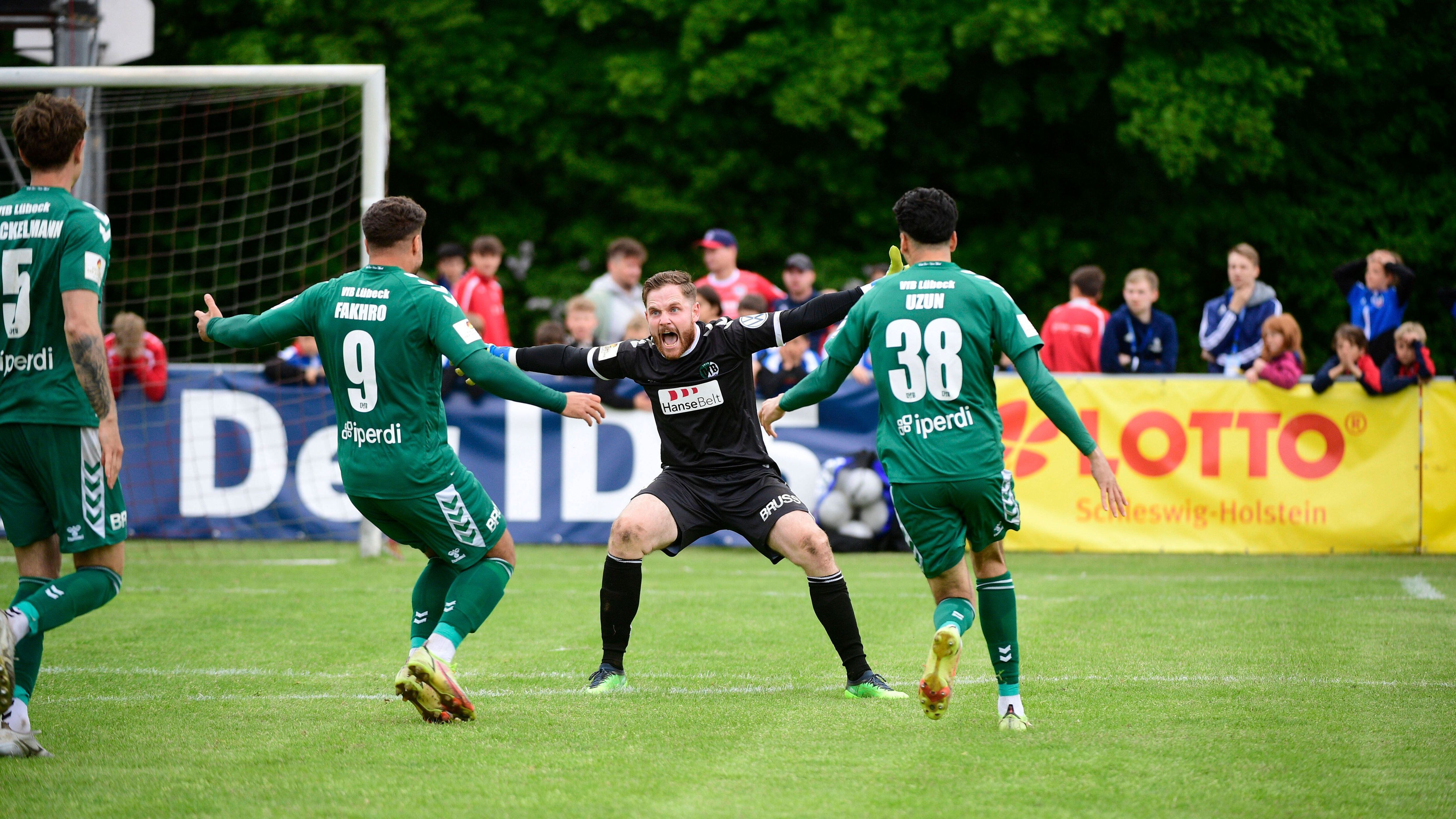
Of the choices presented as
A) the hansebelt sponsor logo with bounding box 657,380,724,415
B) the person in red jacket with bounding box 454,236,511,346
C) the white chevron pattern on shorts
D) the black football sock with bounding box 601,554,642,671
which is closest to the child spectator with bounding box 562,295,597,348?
the person in red jacket with bounding box 454,236,511,346

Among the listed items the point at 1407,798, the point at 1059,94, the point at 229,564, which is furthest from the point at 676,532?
the point at 1059,94

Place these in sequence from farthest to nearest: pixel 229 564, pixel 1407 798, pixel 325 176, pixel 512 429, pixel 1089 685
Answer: pixel 325 176 < pixel 512 429 < pixel 229 564 < pixel 1089 685 < pixel 1407 798

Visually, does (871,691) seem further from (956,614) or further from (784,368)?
(784,368)

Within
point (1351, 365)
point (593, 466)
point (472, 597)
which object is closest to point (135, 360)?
point (593, 466)

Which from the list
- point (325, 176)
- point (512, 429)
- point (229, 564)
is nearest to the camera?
point (229, 564)

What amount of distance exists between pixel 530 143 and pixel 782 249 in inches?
154

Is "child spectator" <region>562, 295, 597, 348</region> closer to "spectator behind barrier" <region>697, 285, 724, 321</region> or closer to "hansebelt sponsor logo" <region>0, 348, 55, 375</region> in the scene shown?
"spectator behind barrier" <region>697, 285, 724, 321</region>

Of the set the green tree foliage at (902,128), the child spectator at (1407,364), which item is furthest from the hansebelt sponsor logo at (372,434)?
the green tree foliage at (902,128)

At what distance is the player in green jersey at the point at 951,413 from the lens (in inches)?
229

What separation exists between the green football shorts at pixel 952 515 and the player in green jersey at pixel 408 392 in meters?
1.35

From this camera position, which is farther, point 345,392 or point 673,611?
point 673,611

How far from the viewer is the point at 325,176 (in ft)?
61.2

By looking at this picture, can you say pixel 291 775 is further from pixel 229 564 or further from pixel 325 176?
pixel 325 176

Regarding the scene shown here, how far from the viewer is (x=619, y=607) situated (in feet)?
23.0
